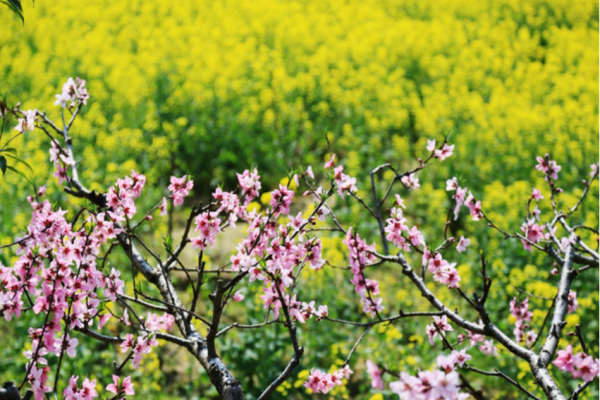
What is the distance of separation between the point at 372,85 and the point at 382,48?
1.39m

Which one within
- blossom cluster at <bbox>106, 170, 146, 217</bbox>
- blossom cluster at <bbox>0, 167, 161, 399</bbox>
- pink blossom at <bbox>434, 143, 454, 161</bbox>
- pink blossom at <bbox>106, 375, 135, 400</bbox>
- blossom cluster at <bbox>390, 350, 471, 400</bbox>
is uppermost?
pink blossom at <bbox>434, 143, 454, 161</bbox>

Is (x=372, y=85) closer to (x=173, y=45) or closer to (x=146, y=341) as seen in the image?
(x=173, y=45)

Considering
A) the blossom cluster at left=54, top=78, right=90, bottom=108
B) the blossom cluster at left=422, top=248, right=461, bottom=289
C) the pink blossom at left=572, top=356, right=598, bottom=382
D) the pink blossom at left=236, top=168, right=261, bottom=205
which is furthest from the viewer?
the blossom cluster at left=54, top=78, right=90, bottom=108

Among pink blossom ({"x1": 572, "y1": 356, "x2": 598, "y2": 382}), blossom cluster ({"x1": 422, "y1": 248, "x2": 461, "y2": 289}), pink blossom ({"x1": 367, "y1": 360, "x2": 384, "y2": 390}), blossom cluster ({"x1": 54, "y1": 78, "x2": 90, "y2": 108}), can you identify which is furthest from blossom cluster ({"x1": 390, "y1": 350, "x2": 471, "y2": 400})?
blossom cluster ({"x1": 54, "y1": 78, "x2": 90, "y2": 108})

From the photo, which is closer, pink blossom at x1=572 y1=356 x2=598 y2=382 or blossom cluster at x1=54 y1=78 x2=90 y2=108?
pink blossom at x1=572 y1=356 x2=598 y2=382

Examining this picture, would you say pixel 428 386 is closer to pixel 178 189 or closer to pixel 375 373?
pixel 375 373

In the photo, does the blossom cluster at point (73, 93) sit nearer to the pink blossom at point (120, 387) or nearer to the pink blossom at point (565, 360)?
the pink blossom at point (120, 387)

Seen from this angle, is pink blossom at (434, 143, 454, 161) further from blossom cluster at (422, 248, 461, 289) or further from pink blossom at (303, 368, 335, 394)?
pink blossom at (303, 368, 335, 394)

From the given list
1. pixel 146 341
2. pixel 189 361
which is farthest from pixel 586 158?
pixel 146 341

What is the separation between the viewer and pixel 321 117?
6645mm

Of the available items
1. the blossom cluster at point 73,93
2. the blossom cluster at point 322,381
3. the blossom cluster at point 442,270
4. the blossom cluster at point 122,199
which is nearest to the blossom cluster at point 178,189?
the blossom cluster at point 122,199

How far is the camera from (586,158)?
5.30m

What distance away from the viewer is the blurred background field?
152 inches

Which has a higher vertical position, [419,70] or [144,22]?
[144,22]
